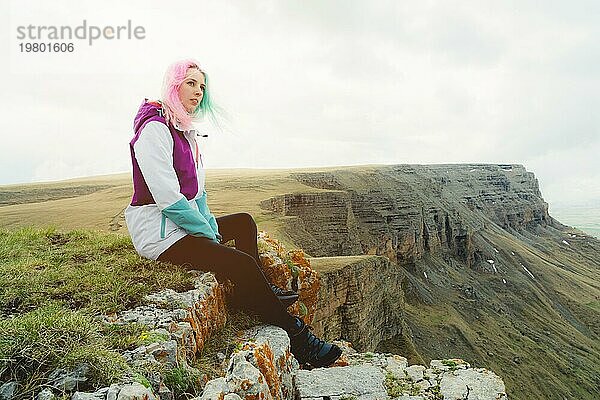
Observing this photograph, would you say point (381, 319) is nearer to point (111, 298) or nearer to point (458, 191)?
point (111, 298)

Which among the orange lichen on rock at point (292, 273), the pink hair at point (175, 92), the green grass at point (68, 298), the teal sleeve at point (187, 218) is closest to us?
the green grass at point (68, 298)

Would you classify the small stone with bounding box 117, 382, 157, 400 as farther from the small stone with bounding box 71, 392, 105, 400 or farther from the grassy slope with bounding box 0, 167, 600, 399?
the grassy slope with bounding box 0, 167, 600, 399

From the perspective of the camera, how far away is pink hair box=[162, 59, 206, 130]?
18.8ft

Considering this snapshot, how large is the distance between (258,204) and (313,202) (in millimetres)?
7307

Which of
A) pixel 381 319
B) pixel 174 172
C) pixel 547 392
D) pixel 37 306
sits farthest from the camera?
pixel 547 392

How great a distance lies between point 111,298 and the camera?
16.7 feet

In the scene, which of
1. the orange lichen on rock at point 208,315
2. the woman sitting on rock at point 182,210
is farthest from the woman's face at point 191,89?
the orange lichen on rock at point 208,315

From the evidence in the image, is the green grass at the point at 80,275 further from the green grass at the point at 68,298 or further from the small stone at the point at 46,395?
the small stone at the point at 46,395

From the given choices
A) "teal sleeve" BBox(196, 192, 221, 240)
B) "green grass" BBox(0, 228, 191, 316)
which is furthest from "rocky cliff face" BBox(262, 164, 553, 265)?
"teal sleeve" BBox(196, 192, 221, 240)

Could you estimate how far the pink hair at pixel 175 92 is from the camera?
5719mm

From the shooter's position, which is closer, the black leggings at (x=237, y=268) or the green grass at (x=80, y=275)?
the green grass at (x=80, y=275)

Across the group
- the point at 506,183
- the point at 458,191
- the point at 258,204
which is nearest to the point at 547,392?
the point at 258,204

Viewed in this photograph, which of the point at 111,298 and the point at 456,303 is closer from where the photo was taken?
the point at 111,298

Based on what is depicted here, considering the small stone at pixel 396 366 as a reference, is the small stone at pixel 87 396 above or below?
above
